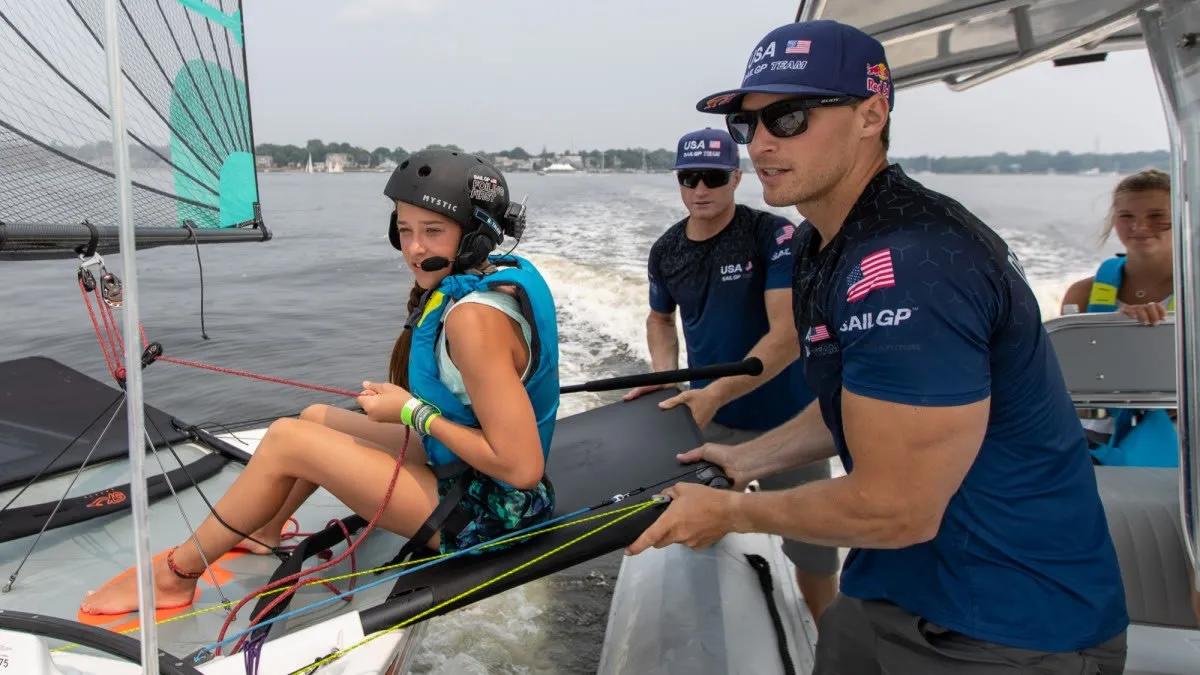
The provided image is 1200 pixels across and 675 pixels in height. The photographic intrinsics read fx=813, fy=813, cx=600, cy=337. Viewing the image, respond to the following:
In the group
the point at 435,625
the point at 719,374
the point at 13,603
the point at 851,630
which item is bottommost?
the point at 435,625

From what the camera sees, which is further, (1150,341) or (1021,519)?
(1150,341)

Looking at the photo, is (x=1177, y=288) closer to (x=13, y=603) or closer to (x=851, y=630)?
(x=851, y=630)

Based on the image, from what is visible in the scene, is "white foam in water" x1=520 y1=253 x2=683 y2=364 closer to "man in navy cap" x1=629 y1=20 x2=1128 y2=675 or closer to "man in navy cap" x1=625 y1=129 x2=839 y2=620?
"man in navy cap" x1=625 y1=129 x2=839 y2=620

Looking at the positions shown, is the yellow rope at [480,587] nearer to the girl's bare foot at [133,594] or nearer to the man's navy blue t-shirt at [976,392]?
the girl's bare foot at [133,594]

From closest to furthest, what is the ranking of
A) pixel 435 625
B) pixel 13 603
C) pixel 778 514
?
pixel 778 514 → pixel 13 603 → pixel 435 625

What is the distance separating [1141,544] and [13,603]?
10.3ft

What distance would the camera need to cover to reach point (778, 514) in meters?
1.62

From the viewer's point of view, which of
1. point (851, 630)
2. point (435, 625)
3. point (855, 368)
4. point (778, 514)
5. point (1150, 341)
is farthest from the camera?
point (435, 625)

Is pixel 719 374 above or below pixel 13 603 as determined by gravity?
above

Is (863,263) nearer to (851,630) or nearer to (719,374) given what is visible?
(851,630)

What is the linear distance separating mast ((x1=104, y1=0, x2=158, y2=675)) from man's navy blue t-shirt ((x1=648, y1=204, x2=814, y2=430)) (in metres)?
2.60

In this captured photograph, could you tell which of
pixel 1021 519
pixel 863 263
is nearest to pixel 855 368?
pixel 863 263

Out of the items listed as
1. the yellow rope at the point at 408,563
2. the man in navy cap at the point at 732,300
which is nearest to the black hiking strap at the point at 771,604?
the man in navy cap at the point at 732,300

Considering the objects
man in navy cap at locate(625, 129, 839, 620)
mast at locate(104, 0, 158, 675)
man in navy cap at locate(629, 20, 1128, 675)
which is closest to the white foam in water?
man in navy cap at locate(625, 129, 839, 620)
